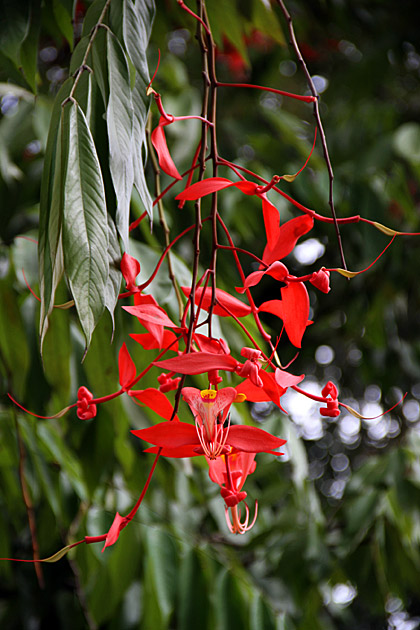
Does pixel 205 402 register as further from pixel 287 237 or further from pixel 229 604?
pixel 229 604

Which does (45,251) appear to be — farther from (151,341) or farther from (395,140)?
(395,140)

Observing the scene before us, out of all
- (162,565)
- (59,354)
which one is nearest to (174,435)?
(59,354)

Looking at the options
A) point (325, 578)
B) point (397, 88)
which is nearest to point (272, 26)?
point (325, 578)

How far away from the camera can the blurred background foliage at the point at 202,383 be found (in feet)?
2.63

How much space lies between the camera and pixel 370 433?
2.54 m

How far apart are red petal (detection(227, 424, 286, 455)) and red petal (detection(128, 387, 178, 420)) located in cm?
4

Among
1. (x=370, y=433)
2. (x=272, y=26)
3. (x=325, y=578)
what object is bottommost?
(x=370, y=433)

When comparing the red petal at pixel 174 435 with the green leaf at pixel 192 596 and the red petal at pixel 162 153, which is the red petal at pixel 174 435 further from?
the green leaf at pixel 192 596

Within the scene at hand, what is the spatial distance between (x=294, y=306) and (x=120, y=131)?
16cm

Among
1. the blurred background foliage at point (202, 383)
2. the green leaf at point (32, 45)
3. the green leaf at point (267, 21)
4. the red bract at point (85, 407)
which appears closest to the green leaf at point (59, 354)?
the blurred background foliage at point (202, 383)

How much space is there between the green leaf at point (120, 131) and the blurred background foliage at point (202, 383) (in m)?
0.17

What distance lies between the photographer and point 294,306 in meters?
0.40

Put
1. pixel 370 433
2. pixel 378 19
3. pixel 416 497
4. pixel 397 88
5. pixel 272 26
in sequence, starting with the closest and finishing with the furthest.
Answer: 1. pixel 272 26
2. pixel 416 497
3. pixel 378 19
4. pixel 397 88
5. pixel 370 433

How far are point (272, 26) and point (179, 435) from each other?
2.33 ft
